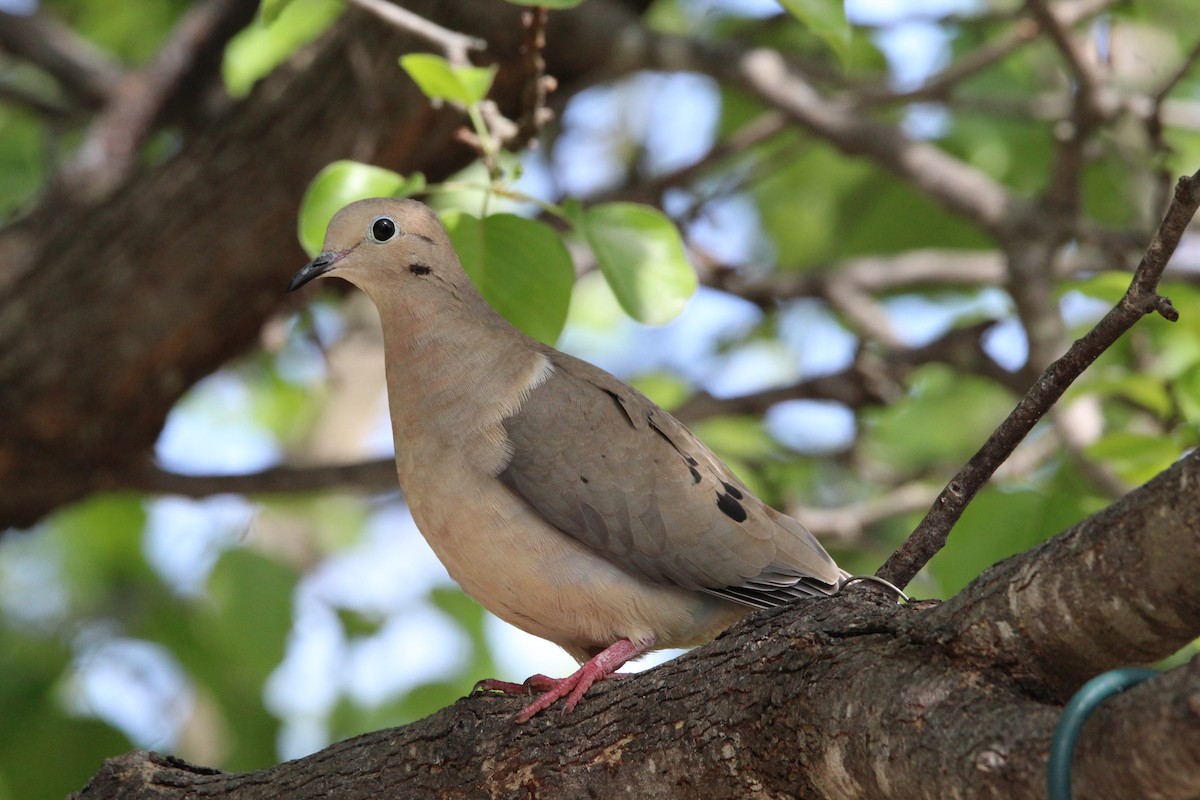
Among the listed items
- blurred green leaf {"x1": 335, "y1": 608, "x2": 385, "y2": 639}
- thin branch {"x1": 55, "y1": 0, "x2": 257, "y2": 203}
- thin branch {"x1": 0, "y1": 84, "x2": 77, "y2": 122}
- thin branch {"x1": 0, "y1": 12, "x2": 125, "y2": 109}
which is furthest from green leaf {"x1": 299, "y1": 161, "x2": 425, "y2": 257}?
blurred green leaf {"x1": 335, "y1": 608, "x2": 385, "y2": 639}

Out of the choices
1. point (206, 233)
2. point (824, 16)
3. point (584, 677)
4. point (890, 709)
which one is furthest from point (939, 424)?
point (890, 709)

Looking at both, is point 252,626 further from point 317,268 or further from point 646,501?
point 646,501

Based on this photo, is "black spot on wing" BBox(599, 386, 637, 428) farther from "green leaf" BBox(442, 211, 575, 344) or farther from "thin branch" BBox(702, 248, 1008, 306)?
"thin branch" BBox(702, 248, 1008, 306)

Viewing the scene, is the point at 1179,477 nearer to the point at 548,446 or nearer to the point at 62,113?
the point at 548,446

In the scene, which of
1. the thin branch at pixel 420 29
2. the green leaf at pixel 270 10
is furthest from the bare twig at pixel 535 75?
the green leaf at pixel 270 10

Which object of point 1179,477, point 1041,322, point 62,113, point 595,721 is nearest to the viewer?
point 1179,477

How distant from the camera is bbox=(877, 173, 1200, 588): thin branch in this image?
2.01 metres

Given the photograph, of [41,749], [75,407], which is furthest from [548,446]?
[41,749]

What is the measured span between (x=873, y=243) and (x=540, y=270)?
12.5 feet

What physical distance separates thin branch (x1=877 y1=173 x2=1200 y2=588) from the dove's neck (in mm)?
1077

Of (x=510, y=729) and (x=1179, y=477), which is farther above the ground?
(x=510, y=729)

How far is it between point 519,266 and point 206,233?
6.40 feet

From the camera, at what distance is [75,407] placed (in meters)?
4.98

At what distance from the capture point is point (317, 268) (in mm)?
3518
